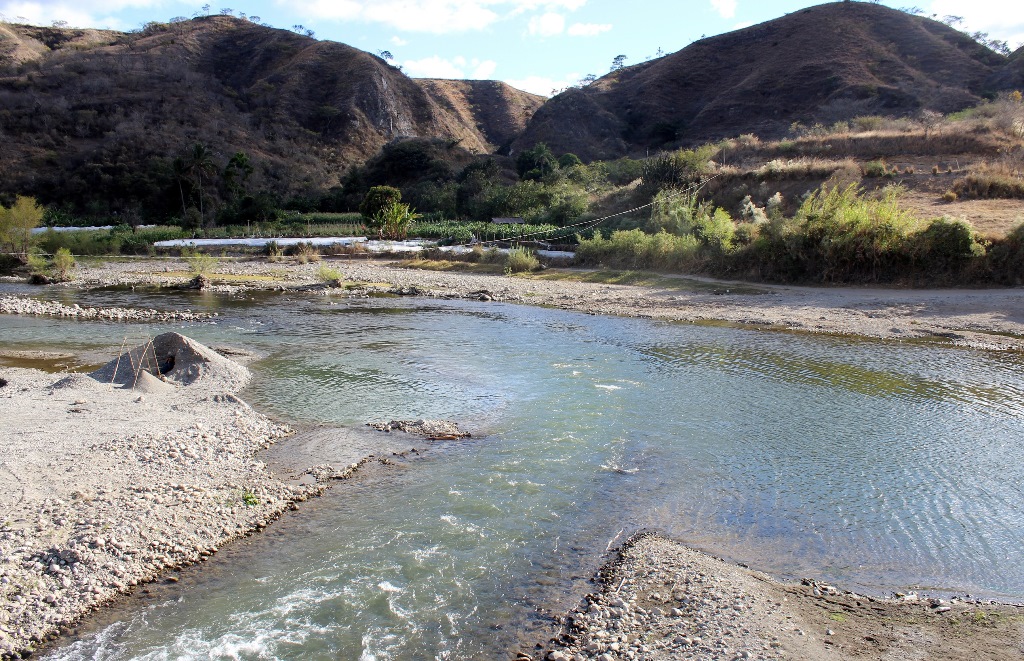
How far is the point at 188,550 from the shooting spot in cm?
656

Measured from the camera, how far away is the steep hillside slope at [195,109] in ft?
206

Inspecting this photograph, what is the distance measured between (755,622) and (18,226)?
37.5 m

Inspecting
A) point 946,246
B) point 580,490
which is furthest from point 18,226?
point 946,246

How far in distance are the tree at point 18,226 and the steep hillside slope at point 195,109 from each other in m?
24.0

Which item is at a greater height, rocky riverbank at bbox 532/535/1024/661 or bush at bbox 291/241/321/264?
bush at bbox 291/241/321/264

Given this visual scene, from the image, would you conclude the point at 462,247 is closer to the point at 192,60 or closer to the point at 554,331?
the point at 554,331

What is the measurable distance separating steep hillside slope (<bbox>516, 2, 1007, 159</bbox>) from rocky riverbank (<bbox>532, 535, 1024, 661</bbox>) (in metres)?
62.2

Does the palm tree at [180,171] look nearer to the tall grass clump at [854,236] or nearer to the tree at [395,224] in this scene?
the tree at [395,224]

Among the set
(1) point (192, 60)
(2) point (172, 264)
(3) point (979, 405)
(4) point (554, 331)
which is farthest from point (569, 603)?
(1) point (192, 60)

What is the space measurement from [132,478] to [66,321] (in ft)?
49.1

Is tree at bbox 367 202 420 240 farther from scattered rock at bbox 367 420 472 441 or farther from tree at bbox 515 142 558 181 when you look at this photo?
scattered rock at bbox 367 420 472 441

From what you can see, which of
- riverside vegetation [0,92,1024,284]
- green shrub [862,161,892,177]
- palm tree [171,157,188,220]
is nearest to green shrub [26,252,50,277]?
riverside vegetation [0,92,1024,284]

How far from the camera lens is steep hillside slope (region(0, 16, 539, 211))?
62688 millimetres

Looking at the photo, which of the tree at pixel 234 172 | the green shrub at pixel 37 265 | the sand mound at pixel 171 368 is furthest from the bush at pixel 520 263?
the tree at pixel 234 172
